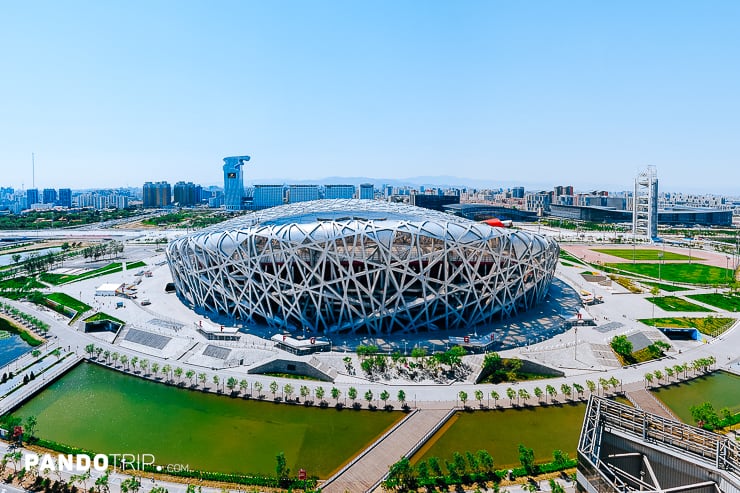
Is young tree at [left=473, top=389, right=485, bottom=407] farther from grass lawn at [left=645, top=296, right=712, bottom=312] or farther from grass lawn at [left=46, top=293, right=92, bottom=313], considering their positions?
grass lawn at [left=46, top=293, right=92, bottom=313]

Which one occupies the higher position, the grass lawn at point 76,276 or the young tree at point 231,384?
the grass lawn at point 76,276

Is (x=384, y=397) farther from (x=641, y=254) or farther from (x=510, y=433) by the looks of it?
(x=641, y=254)

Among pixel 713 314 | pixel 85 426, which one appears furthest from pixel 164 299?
pixel 713 314

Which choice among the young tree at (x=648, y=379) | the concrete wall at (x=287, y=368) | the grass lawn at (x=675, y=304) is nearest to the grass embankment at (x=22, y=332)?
the concrete wall at (x=287, y=368)

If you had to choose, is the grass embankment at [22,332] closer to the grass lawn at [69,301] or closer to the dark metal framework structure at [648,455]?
the grass lawn at [69,301]

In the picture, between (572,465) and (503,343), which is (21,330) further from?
(572,465)

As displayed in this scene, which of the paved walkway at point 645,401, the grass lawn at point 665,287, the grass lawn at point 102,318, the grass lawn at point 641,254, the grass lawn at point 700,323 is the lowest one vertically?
the paved walkway at point 645,401

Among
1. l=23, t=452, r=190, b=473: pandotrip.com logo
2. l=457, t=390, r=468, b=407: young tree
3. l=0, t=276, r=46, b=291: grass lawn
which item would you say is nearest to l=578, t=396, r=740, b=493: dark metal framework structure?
l=457, t=390, r=468, b=407: young tree
